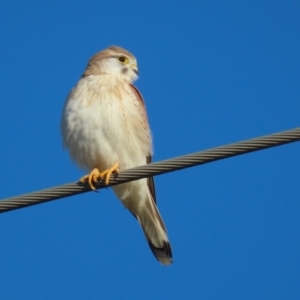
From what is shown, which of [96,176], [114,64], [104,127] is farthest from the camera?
[114,64]

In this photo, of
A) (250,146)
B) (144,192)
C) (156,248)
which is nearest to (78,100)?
(144,192)

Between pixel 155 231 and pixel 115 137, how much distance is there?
888mm

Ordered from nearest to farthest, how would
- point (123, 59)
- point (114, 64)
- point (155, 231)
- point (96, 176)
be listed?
point (96, 176) → point (155, 231) → point (114, 64) → point (123, 59)

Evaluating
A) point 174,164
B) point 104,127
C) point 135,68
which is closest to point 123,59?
point 135,68

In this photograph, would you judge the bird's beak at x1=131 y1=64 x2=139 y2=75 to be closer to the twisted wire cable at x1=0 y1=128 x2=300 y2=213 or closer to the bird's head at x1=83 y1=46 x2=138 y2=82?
the bird's head at x1=83 y1=46 x2=138 y2=82

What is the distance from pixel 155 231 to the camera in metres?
5.15

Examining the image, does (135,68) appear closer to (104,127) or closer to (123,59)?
(123,59)

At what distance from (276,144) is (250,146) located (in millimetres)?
119

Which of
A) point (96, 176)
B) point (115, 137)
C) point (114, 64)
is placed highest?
point (114, 64)

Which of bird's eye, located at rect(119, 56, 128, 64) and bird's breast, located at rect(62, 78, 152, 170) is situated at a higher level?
bird's eye, located at rect(119, 56, 128, 64)

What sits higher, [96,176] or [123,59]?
[123,59]

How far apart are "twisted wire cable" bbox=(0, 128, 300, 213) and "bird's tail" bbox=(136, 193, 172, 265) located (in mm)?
1852

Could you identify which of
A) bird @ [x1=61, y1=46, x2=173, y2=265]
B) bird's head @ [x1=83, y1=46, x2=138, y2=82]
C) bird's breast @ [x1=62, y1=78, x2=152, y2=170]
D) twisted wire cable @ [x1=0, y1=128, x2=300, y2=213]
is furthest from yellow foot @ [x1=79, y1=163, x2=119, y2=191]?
bird's head @ [x1=83, y1=46, x2=138, y2=82]

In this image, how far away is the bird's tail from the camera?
5109 mm
